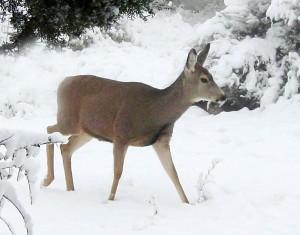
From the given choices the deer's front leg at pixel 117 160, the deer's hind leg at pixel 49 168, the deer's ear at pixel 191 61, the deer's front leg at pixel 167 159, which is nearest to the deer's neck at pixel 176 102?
the deer's ear at pixel 191 61

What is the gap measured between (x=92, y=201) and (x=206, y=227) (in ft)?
3.90

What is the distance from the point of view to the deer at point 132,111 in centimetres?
550

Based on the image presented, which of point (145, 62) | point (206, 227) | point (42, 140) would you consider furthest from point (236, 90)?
point (42, 140)

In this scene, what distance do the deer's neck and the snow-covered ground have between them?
68 cm

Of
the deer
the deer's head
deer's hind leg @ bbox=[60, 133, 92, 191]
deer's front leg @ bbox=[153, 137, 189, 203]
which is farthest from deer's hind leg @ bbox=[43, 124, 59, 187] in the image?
the deer's head

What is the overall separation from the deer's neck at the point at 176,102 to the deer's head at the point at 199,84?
0.05 m

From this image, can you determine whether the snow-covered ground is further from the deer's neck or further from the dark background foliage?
the dark background foliage

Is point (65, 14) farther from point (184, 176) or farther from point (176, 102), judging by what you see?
point (184, 176)

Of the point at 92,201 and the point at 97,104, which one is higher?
the point at 97,104

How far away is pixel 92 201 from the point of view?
17.6 feet

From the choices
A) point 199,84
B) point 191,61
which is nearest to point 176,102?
point 199,84

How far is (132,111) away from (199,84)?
71cm

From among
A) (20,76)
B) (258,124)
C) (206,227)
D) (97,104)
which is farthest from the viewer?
(20,76)

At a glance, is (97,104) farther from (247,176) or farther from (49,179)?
(247,176)
